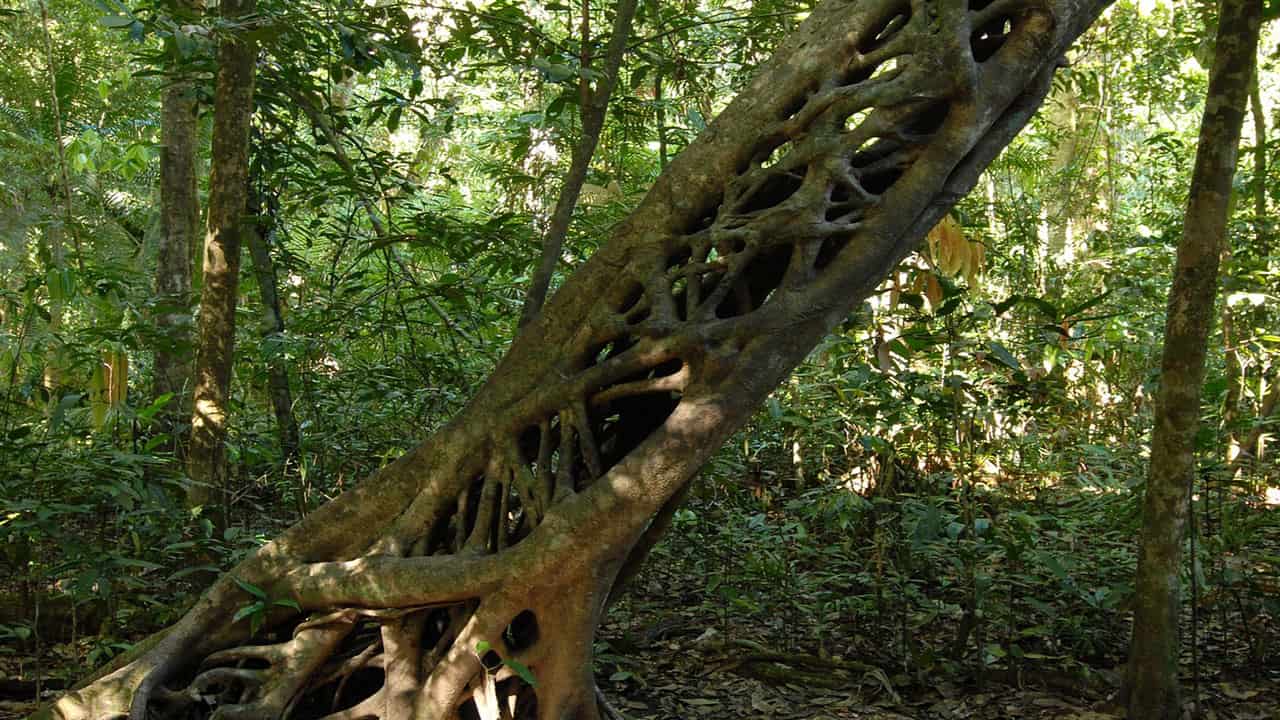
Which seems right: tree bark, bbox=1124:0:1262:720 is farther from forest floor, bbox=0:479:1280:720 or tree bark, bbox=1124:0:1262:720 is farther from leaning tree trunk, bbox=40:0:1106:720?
leaning tree trunk, bbox=40:0:1106:720

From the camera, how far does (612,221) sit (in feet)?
20.4

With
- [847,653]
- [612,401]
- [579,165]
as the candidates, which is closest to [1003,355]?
[847,653]

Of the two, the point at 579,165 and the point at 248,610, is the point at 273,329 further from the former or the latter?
the point at 248,610

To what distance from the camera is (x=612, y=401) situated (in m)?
3.47

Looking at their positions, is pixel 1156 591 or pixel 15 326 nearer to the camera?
pixel 1156 591

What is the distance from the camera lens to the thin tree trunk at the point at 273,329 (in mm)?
5281

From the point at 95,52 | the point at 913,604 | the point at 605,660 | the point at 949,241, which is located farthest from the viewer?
the point at 95,52

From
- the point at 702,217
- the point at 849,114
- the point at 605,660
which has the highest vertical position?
the point at 849,114

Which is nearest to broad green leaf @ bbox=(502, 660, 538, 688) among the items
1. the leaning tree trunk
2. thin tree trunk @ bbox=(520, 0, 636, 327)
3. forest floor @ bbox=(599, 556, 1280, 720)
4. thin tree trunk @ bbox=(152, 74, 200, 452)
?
the leaning tree trunk

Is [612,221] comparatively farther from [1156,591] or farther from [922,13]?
[1156,591]

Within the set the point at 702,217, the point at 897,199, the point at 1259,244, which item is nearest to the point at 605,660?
the point at 702,217

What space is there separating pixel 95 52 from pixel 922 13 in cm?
858

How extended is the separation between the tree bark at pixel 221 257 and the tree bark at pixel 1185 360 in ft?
12.6

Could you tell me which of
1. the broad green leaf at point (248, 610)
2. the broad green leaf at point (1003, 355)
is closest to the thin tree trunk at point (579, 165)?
the broad green leaf at point (248, 610)
